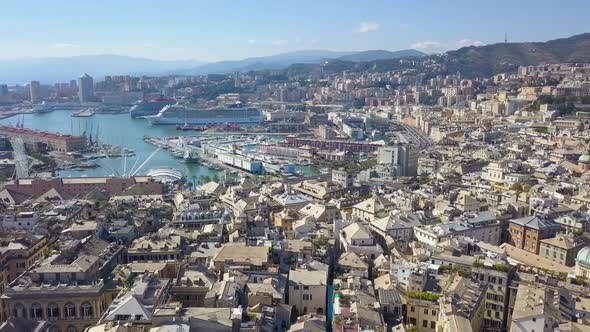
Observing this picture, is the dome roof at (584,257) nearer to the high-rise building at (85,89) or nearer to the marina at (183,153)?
the marina at (183,153)

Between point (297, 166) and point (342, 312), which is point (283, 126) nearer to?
point (297, 166)

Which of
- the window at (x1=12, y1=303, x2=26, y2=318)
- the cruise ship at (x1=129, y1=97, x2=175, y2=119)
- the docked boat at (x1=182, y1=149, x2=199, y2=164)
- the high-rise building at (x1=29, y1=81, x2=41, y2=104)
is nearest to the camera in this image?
the window at (x1=12, y1=303, x2=26, y2=318)

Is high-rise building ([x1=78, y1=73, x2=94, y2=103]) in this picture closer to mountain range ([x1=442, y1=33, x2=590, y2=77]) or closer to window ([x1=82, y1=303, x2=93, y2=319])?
mountain range ([x1=442, y1=33, x2=590, y2=77])

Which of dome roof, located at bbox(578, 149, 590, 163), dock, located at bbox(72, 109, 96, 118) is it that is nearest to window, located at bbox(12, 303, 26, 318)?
dome roof, located at bbox(578, 149, 590, 163)

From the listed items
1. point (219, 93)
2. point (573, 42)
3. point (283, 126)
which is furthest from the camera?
point (573, 42)

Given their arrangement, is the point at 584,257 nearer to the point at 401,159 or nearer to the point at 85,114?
the point at 401,159

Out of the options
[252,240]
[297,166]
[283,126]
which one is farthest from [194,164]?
[252,240]
